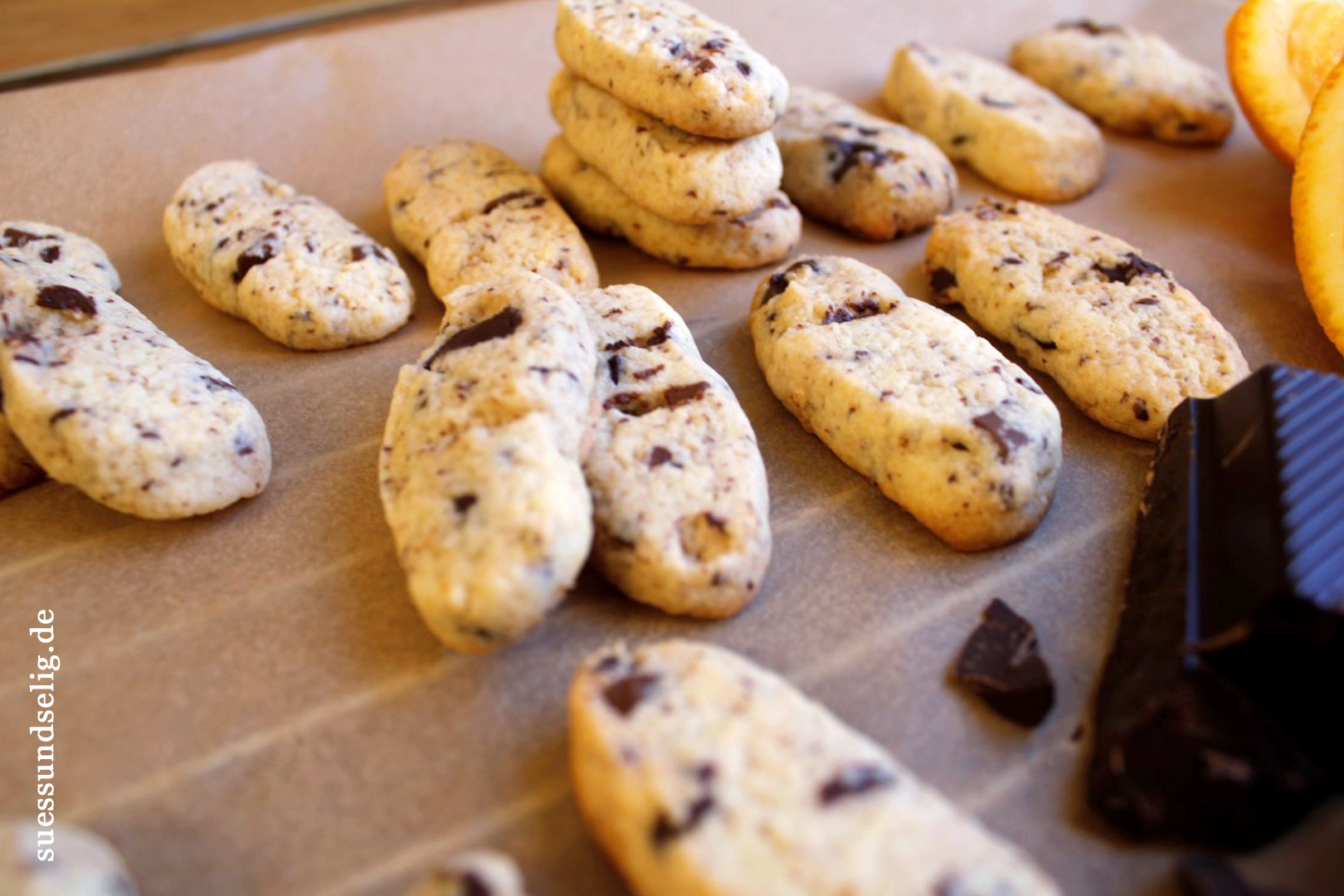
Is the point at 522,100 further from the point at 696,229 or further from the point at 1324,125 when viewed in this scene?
the point at 1324,125

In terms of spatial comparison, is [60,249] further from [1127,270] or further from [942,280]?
[1127,270]

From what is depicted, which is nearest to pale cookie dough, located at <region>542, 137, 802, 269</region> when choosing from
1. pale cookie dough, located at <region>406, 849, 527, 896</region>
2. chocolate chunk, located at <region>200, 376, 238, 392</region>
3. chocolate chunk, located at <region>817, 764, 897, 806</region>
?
chocolate chunk, located at <region>200, 376, 238, 392</region>

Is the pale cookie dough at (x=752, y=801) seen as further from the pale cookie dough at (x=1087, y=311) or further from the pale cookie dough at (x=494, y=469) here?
the pale cookie dough at (x=1087, y=311)

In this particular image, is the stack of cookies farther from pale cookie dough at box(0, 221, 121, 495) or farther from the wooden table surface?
the wooden table surface

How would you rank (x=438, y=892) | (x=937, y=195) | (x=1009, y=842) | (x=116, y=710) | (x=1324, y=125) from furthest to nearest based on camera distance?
(x=937, y=195) → (x=1324, y=125) → (x=116, y=710) → (x=1009, y=842) → (x=438, y=892)

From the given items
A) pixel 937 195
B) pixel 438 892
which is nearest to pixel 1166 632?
pixel 438 892

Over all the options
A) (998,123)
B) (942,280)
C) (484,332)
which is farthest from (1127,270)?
(484,332)
